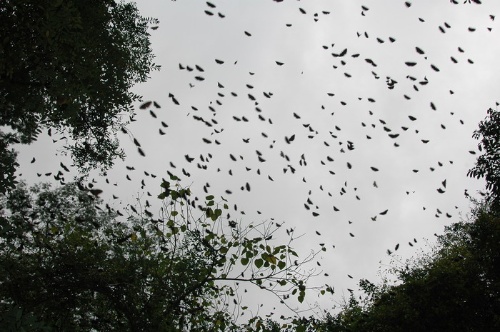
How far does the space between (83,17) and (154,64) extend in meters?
6.39

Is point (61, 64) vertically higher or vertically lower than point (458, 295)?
higher

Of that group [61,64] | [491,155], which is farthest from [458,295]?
[61,64]

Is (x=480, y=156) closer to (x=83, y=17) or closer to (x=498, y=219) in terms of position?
(x=498, y=219)

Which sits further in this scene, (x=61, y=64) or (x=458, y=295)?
(x=458, y=295)

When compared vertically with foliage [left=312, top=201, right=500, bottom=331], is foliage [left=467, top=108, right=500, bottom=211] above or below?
above

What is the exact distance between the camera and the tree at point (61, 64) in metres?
12.4

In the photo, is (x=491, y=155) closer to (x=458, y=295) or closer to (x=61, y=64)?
(x=458, y=295)

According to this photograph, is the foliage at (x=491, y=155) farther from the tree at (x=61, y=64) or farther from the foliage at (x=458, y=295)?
the tree at (x=61, y=64)

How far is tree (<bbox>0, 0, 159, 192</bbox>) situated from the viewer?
40.6 feet

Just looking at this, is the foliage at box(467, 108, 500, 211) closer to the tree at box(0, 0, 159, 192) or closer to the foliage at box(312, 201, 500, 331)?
the foliage at box(312, 201, 500, 331)

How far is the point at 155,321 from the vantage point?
13.6 meters

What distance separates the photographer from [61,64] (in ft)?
42.3

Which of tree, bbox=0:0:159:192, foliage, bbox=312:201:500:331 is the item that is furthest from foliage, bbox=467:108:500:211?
tree, bbox=0:0:159:192

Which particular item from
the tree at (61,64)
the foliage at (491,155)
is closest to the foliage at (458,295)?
the foliage at (491,155)
